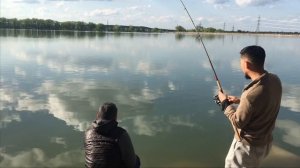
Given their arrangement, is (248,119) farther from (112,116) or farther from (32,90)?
(32,90)

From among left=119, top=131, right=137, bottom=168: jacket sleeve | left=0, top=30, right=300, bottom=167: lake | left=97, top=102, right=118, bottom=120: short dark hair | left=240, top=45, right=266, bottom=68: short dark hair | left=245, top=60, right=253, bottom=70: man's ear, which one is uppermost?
left=240, top=45, right=266, bottom=68: short dark hair

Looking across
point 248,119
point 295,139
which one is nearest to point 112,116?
point 248,119

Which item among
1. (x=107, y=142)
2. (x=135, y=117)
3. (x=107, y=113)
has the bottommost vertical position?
(x=135, y=117)

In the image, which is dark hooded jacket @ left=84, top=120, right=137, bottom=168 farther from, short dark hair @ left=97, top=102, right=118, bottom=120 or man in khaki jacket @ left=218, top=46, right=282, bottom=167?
man in khaki jacket @ left=218, top=46, right=282, bottom=167

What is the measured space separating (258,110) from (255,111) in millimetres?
36

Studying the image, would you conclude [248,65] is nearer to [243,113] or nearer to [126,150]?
[243,113]

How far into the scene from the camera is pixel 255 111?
405 centimetres

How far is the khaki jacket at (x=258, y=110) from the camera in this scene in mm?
4023

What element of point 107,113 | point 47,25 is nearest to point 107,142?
point 107,113

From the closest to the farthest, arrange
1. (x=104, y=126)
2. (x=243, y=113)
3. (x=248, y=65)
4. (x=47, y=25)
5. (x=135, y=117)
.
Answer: (x=243, y=113) → (x=248, y=65) → (x=104, y=126) → (x=135, y=117) → (x=47, y=25)

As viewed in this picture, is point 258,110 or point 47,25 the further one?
point 47,25

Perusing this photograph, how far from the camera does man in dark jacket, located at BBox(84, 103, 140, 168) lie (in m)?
4.41

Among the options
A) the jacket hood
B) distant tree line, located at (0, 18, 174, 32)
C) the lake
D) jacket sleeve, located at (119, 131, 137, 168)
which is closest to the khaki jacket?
jacket sleeve, located at (119, 131, 137, 168)

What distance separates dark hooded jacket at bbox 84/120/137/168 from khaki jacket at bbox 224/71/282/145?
126 cm
